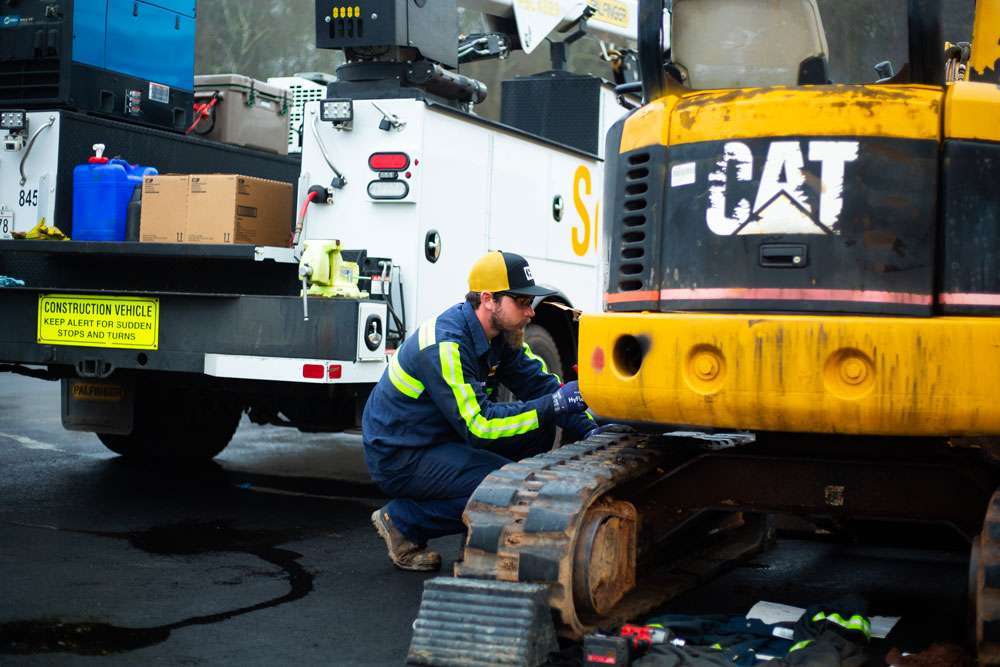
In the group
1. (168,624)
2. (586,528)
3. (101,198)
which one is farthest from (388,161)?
(586,528)

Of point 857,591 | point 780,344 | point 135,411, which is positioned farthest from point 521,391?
point 135,411

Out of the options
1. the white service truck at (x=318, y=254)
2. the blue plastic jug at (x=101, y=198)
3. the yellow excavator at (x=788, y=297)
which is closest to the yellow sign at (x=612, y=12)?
the white service truck at (x=318, y=254)

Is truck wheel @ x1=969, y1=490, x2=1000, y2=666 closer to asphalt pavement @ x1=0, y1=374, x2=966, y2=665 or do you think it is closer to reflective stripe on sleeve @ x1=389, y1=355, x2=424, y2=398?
asphalt pavement @ x1=0, y1=374, x2=966, y2=665

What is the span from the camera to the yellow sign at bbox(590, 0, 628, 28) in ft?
41.2

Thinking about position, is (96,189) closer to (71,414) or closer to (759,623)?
(71,414)

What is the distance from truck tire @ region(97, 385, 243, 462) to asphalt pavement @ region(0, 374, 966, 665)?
0.15 m

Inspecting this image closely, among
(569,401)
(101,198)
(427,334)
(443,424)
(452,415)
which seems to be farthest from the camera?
(101,198)

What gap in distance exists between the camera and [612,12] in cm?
1280

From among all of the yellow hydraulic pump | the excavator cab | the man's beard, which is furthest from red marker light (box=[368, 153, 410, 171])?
the excavator cab

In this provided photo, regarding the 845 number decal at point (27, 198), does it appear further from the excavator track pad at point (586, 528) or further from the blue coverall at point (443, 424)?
the excavator track pad at point (586, 528)

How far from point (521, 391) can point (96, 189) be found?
2.80 metres

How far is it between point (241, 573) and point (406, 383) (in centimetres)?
112

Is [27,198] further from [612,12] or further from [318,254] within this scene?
[612,12]

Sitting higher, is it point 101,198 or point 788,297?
point 101,198
